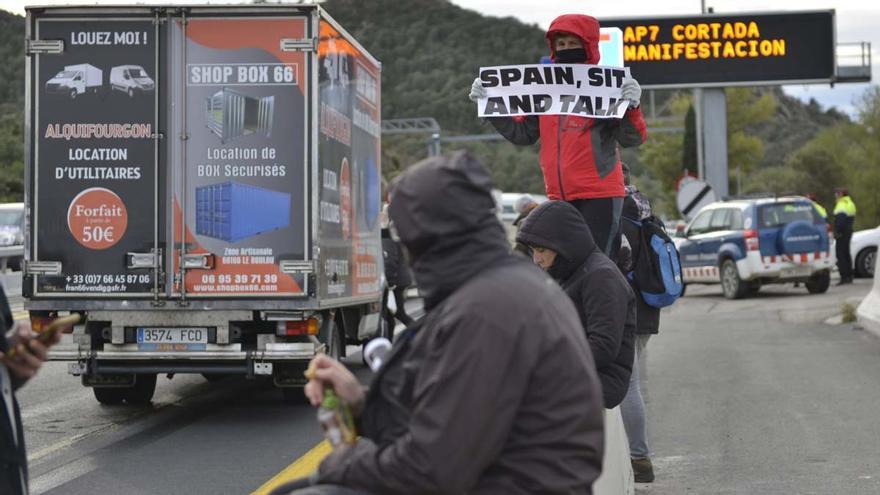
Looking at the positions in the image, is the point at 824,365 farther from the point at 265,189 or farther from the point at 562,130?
the point at 562,130

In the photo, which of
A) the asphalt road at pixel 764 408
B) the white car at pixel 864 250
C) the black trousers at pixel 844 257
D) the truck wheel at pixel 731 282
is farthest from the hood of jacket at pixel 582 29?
the white car at pixel 864 250

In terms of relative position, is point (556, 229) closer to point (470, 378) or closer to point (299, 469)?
point (470, 378)

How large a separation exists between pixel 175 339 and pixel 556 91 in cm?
477

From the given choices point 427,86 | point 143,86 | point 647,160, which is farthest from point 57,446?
point 427,86

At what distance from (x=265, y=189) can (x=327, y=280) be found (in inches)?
37.7

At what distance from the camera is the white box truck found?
11.3 meters

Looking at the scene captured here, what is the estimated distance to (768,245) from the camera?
27.3m

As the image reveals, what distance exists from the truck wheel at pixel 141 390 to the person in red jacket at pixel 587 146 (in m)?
5.83

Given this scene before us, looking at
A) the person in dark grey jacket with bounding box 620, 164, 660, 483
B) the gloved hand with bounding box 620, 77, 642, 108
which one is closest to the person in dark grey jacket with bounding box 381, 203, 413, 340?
the person in dark grey jacket with bounding box 620, 164, 660, 483

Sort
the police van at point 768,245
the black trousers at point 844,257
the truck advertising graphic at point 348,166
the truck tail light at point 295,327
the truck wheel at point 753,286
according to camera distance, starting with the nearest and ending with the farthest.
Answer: the truck tail light at point 295,327 → the truck advertising graphic at point 348,166 → the police van at point 768,245 → the truck wheel at point 753,286 → the black trousers at point 844,257

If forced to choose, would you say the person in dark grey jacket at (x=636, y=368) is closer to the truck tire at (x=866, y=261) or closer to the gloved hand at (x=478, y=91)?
the gloved hand at (x=478, y=91)

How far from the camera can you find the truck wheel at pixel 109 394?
12609mm

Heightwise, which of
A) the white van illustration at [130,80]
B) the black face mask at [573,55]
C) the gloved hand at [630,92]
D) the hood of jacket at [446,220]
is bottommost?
the hood of jacket at [446,220]

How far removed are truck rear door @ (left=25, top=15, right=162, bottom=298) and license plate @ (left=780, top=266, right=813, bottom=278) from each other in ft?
59.5
